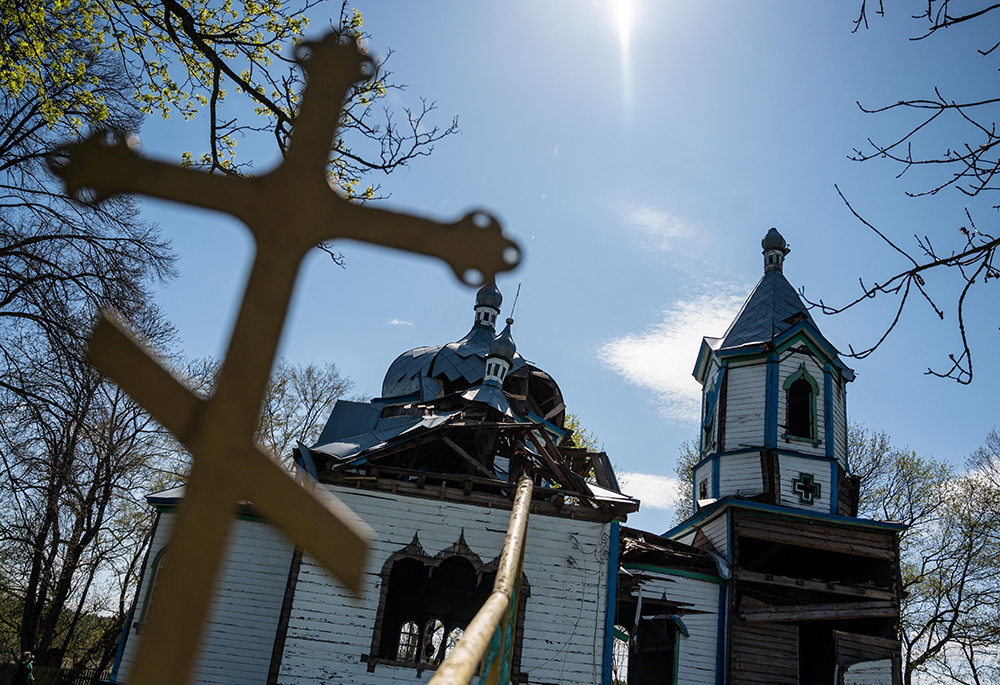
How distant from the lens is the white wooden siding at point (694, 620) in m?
16.1

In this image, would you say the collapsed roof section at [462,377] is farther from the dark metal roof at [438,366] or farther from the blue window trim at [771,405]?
the blue window trim at [771,405]

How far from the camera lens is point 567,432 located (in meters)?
23.2

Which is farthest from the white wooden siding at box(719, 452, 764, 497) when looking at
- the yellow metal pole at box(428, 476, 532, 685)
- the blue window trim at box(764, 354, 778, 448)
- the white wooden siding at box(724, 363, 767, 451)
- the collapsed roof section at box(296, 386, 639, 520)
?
the yellow metal pole at box(428, 476, 532, 685)

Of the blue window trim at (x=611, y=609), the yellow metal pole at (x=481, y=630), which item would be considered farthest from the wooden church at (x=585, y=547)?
the yellow metal pole at (x=481, y=630)

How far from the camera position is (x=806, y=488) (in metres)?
17.9

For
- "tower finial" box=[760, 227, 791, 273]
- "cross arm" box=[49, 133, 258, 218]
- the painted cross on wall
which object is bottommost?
"cross arm" box=[49, 133, 258, 218]

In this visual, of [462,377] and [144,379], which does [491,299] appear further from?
[144,379]

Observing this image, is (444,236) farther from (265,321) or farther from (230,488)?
(230,488)

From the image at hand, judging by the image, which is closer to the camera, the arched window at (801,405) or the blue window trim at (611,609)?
the blue window trim at (611,609)

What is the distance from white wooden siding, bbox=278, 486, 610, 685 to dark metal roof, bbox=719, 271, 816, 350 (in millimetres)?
8882

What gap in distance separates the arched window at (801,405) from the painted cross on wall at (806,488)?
1095 mm

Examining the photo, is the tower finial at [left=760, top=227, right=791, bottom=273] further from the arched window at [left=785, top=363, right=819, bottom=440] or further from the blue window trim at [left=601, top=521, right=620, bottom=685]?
the blue window trim at [left=601, top=521, right=620, bottom=685]

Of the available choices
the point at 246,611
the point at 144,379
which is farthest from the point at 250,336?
the point at 246,611

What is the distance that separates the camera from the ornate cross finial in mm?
1042
